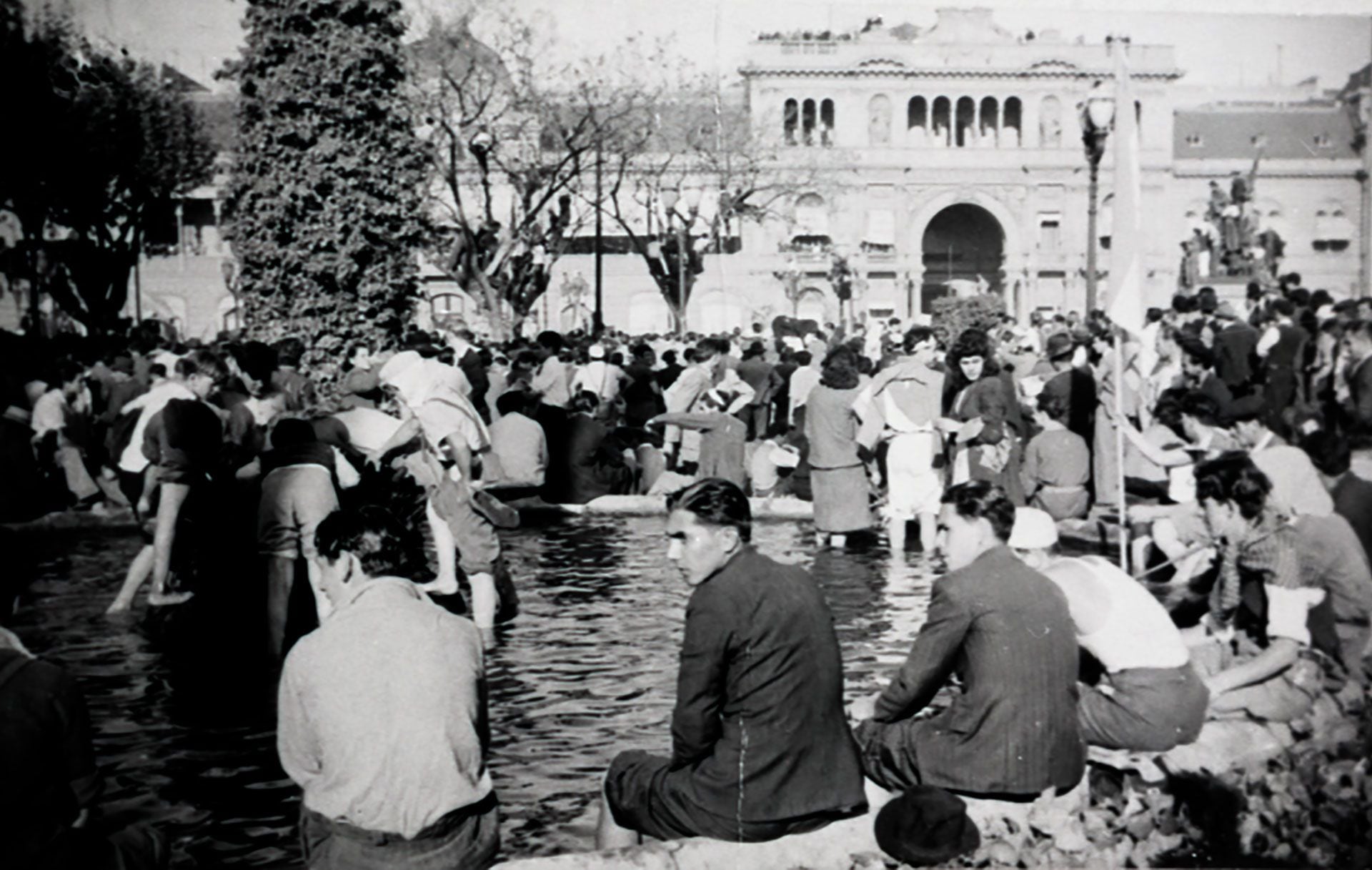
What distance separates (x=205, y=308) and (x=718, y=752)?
32.2 meters

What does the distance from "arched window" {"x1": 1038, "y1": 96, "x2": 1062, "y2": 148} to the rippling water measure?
41.0m

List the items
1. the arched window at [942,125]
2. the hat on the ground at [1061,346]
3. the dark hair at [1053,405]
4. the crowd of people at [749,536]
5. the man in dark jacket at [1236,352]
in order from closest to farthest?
1. the crowd of people at [749,536]
2. the man in dark jacket at [1236,352]
3. the dark hair at [1053,405]
4. the hat on the ground at [1061,346]
5. the arched window at [942,125]

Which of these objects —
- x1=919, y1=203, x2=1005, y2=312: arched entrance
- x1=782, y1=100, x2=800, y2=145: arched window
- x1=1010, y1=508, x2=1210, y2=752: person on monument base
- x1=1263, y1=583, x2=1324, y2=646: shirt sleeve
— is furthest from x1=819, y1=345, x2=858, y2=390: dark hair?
x1=919, y1=203, x2=1005, y2=312: arched entrance

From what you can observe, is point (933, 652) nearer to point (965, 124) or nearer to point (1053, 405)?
point (1053, 405)

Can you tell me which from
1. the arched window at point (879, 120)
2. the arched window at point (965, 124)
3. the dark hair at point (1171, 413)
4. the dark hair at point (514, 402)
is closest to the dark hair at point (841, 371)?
the dark hair at point (1171, 413)

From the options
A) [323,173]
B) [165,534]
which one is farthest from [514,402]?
[165,534]

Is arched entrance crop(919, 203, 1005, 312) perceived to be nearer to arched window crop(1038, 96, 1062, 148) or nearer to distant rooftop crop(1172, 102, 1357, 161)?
arched window crop(1038, 96, 1062, 148)

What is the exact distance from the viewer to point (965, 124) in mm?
56531

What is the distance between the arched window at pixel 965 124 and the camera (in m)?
53.8

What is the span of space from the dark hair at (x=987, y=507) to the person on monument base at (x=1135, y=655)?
0.35 meters

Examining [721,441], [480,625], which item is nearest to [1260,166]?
[721,441]

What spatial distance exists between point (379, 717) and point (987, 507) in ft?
6.55

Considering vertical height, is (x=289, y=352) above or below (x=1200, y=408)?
above

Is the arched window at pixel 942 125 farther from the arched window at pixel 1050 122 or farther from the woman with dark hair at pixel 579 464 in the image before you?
the woman with dark hair at pixel 579 464
